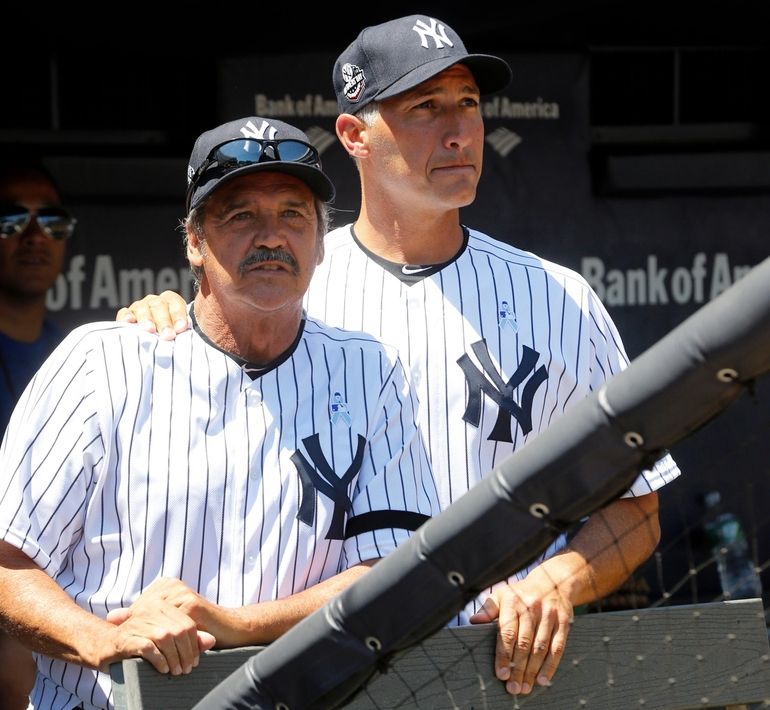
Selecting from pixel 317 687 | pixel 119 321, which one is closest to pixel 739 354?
A: pixel 317 687

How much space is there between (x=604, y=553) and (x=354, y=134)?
0.90 metres

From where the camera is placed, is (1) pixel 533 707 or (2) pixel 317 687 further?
(1) pixel 533 707

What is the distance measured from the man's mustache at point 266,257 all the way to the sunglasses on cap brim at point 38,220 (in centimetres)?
198

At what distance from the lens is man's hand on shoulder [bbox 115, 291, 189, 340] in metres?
2.21

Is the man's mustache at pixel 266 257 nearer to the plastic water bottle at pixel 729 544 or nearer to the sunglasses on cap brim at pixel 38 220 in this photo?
the sunglasses on cap brim at pixel 38 220

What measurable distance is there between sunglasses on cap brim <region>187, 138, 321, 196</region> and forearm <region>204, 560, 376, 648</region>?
0.63 meters

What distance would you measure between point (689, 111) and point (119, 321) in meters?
3.05

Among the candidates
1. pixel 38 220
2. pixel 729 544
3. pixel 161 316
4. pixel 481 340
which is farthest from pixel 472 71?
pixel 729 544

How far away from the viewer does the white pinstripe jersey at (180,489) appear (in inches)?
80.0

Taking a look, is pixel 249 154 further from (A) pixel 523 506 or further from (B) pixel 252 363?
(A) pixel 523 506

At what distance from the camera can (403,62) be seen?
96.7 inches

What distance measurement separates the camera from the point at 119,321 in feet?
7.39

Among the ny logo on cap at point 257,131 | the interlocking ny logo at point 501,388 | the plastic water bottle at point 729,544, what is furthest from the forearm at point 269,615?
the plastic water bottle at point 729,544

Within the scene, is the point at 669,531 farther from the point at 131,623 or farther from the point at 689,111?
the point at 131,623
